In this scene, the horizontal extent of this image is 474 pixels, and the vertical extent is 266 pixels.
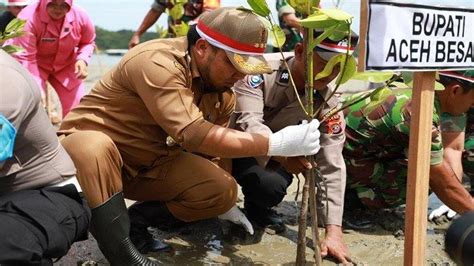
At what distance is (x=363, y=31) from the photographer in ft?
6.34

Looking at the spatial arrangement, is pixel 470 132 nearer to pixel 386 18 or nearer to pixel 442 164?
pixel 442 164

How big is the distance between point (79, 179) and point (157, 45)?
63 cm

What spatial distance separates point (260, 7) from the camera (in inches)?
88.4

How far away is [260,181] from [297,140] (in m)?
0.75

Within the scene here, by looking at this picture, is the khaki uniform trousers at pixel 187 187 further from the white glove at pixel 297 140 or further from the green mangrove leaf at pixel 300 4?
the green mangrove leaf at pixel 300 4

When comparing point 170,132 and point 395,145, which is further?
point 395,145

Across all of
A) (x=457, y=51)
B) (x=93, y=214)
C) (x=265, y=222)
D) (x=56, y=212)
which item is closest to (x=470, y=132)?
(x=265, y=222)

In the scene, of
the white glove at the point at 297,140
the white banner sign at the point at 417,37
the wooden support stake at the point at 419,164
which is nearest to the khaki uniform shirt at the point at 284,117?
the white glove at the point at 297,140

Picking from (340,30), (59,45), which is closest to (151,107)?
(340,30)

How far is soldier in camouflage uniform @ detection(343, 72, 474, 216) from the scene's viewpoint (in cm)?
288

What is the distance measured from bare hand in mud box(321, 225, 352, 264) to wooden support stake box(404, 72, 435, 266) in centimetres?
69

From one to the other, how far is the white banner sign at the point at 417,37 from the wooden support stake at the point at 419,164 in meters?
0.09

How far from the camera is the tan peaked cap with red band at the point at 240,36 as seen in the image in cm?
241

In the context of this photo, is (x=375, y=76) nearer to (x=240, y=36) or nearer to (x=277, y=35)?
(x=277, y=35)
